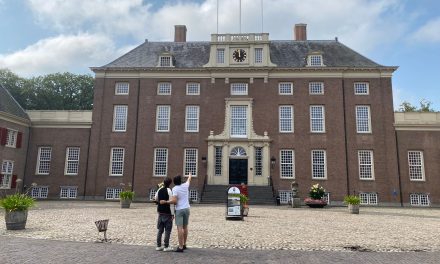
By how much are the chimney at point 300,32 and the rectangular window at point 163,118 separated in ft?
50.9

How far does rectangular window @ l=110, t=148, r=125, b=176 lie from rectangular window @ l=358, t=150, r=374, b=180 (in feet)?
67.1

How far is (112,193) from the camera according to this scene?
2980cm

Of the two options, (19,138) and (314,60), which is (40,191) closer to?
(19,138)

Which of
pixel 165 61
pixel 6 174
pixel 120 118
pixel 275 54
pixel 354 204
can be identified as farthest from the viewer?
pixel 275 54

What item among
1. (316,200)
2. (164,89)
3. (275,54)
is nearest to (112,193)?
(164,89)

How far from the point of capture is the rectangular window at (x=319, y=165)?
28922mm

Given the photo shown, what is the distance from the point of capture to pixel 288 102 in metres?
30.3

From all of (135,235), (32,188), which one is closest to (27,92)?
(32,188)

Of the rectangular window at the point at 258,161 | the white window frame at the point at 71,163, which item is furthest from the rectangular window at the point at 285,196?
the white window frame at the point at 71,163

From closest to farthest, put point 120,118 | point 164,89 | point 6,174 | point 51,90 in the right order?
point 6,174 → point 120,118 → point 164,89 → point 51,90

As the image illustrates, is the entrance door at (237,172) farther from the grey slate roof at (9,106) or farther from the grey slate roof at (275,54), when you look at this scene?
the grey slate roof at (9,106)

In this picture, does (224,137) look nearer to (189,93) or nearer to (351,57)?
(189,93)

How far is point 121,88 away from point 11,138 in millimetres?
10054

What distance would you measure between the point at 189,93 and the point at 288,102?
8.93 m
